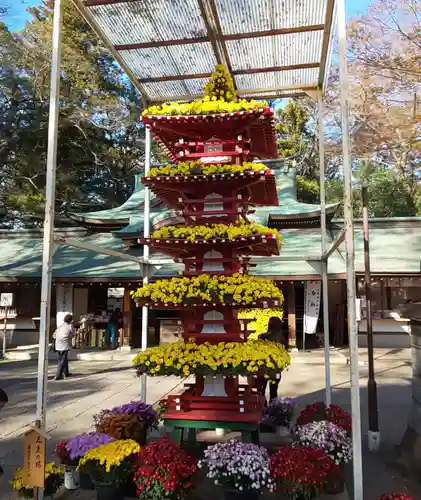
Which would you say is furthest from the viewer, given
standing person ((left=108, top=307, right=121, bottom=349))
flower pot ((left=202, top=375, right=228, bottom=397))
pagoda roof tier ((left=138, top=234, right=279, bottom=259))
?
standing person ((left=108, top=307, right=121, bottom=349))

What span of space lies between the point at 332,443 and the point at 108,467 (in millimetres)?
2505

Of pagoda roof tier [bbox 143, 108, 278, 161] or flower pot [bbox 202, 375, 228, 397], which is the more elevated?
pagoda roof tier [bbox 143, 108, 278, 161]

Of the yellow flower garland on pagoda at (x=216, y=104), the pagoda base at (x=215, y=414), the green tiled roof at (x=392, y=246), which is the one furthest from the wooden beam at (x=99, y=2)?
the green tiled roof at (x=392, y=246)

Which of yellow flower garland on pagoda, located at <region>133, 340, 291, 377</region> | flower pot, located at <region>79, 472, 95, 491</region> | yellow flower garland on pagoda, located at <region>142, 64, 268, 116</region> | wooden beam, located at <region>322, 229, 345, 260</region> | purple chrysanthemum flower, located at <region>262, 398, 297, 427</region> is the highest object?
yellow flower garland on pagoda, located at <region>142, 64, 268, 116</region>

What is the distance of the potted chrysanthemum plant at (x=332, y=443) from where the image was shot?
5.04 metres

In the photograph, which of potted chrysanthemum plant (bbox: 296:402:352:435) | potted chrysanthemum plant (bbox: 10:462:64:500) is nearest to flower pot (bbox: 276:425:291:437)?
potted chrysanthemum plant (bbox: 296:402:352:435)

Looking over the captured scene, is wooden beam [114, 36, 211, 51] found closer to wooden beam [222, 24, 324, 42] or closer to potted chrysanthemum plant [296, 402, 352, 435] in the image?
wooden beam [222, 24, 324, 42]

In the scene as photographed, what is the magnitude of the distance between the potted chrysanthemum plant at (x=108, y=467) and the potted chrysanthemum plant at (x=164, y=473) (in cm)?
14

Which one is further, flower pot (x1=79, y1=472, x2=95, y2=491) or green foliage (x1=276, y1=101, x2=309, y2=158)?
green foliage (x1=276, y1=101, x2=309, y2=158)

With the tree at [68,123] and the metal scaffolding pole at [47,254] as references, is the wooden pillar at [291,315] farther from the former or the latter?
the tree at [68,123]

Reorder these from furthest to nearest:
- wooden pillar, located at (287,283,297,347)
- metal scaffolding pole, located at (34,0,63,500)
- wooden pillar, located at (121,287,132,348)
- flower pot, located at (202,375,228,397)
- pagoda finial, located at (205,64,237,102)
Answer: wooden pillar, located at (121,287,132,348), wooden pillar, located at (287,283,297,347), pagoda finial, located at (205,64,237,102), flower pot, located at (202,375,228,397), metal scaffolding pole, located at (34,0,63,500)

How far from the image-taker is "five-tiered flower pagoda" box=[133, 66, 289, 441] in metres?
5.41

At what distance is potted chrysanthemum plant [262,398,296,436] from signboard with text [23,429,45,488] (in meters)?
3.95

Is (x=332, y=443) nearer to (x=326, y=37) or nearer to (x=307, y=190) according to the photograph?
(x=326, y=37)
